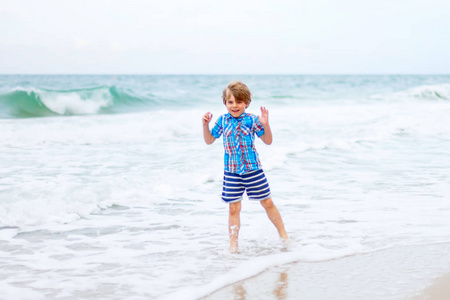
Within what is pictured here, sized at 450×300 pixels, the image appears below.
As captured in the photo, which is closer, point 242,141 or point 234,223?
point 242,141

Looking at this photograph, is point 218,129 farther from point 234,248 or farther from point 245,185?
point 234,248

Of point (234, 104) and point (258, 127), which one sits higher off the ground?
point (234, 104)

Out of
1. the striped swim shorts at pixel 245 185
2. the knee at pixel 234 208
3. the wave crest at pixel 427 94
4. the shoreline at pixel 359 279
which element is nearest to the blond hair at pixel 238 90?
the striped swim shorts at pixel 245 185

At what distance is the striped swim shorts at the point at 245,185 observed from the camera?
13.4 ft

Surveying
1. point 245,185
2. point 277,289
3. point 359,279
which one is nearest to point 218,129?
point 245,185

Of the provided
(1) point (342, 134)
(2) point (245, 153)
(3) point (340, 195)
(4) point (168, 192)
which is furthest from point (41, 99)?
(2) point (245, 153)

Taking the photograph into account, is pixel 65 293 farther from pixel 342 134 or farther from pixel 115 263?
pixel 342 134

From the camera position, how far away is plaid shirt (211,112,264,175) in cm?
406

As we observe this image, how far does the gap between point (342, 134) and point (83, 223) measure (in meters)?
9.05

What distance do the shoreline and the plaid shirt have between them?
0.84 meters

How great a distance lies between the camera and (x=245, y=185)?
413cm

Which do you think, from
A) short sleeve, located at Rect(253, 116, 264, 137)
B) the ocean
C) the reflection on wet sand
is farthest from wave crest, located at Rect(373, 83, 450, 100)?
the reflection on wet sand

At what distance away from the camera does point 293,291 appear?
325 cm

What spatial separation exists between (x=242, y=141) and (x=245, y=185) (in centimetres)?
36
